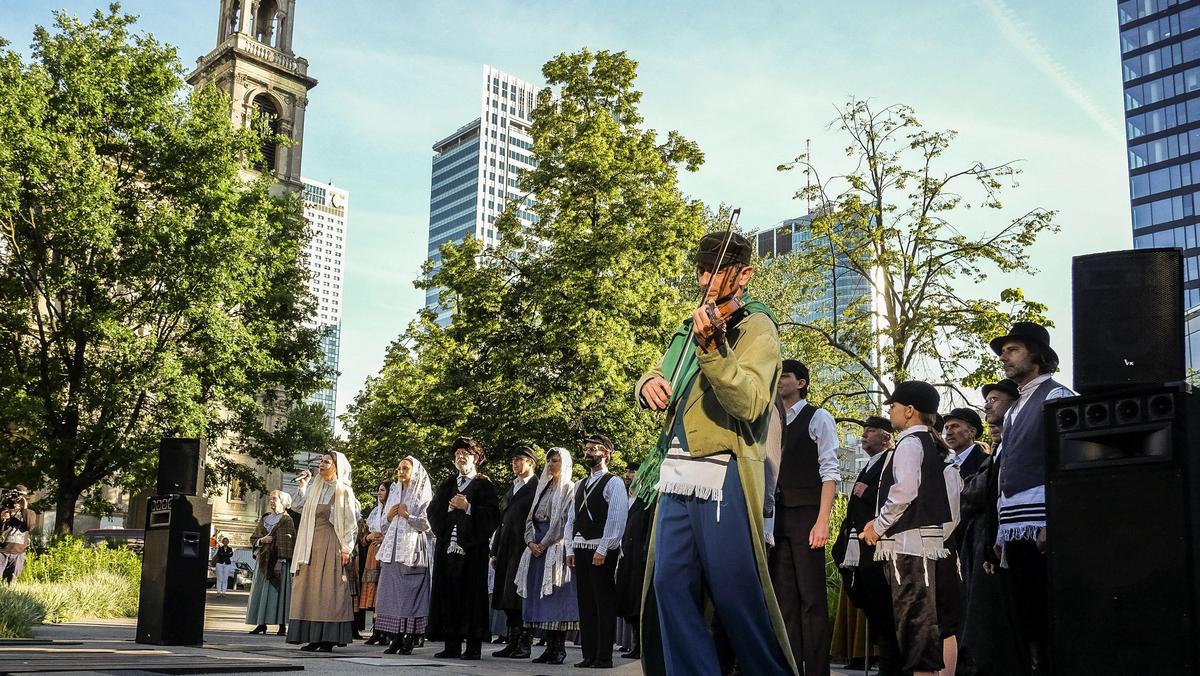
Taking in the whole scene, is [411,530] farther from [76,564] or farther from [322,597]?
[76,564]

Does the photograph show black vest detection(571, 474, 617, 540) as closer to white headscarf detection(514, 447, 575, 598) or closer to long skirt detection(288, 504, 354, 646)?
white headscarf detection(514, 447, 575, 598)

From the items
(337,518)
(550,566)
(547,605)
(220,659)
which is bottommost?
(220,659)

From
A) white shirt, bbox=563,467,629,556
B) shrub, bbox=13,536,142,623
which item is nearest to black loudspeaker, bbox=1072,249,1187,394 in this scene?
white shirt, bbox=563,467,629,556

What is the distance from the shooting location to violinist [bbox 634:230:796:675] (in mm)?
4141

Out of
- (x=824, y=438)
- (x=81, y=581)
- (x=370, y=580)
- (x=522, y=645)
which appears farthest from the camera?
(x=81, y=581)

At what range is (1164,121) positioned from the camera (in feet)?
301

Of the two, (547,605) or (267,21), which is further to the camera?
(267,21)

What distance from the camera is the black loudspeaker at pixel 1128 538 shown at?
438 centimetres

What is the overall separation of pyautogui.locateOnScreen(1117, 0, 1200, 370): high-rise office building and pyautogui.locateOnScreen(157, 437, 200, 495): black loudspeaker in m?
88.6

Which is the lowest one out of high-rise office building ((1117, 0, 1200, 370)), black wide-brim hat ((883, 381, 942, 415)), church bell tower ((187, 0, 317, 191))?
black wide-brim hat ((883, 381, 942, 415))

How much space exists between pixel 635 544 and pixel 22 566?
1326cm

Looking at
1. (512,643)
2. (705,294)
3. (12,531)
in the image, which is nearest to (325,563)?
(512,643)

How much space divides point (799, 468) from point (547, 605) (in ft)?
16.1

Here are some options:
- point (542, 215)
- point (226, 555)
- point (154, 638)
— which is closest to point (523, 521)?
point (154, 638)
